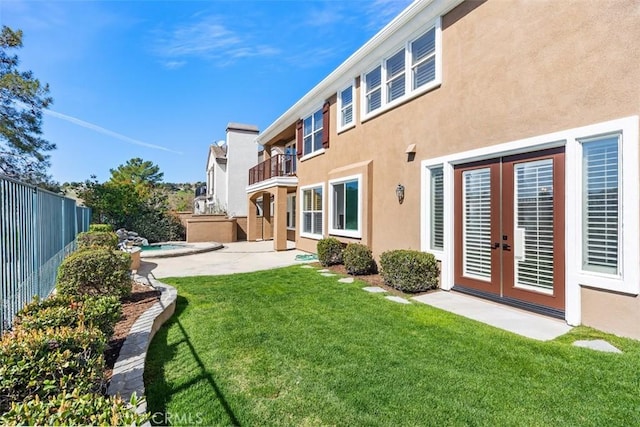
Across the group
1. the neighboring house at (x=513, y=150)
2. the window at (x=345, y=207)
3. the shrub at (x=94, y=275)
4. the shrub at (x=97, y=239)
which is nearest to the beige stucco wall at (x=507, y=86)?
the neighboring house at (x=513, y=150)

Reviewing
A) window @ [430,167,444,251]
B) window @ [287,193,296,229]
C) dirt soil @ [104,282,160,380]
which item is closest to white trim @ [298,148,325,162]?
window @ [287,193,296,229]

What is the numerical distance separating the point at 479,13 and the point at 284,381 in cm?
806

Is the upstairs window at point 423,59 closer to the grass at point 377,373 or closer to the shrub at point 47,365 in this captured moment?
the grass at point 377,373

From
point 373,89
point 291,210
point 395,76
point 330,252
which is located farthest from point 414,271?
point 291,210

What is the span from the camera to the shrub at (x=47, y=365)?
2.63m

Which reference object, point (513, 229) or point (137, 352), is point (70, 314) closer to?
point (137, 352)

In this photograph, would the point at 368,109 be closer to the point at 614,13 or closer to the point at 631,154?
the point at 614,13

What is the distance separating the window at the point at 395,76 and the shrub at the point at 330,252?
5092 mm

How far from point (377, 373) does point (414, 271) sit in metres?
4.28

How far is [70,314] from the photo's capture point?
404 centimetres

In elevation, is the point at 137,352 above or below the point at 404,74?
below

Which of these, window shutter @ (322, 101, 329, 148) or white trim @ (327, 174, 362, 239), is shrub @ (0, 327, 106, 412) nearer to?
white trim @ (327, 174, 362, 239)

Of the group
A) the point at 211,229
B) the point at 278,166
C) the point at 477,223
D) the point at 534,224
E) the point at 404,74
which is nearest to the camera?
the point at 534,224

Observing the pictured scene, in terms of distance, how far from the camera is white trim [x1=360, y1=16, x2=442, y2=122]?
319 inches
